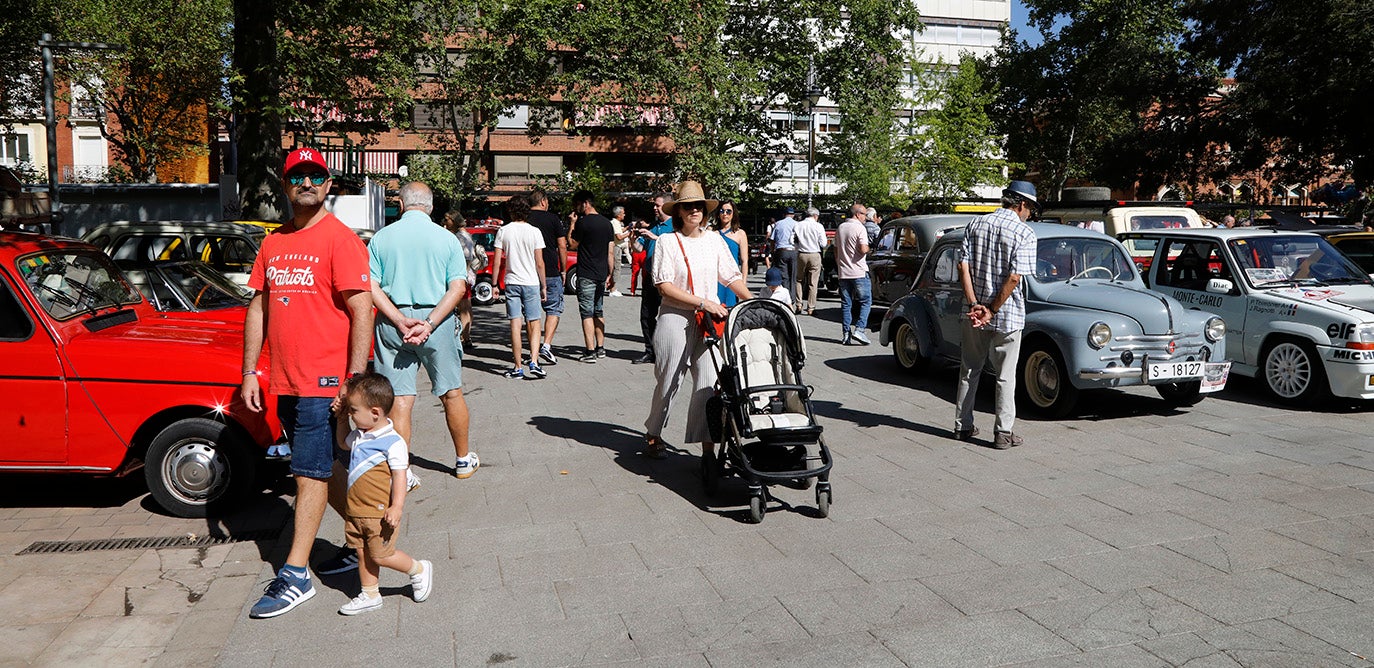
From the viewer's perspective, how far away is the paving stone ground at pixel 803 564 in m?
4.12

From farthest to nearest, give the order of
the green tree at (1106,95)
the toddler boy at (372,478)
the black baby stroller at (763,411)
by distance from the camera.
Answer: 1. the green tree at (1106,95)
2. the black baby stroller at (763,411)
3. the toddler boy at (372,478)

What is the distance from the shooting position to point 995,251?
25.0ft

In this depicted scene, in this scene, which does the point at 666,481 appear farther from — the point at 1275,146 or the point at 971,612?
the point at 1275,146

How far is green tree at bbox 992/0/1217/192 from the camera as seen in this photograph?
115 ft

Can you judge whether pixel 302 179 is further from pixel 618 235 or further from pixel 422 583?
pixel 618 235

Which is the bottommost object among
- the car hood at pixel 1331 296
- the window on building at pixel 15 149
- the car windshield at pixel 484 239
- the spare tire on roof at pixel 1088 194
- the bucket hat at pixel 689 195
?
the car hood at pixel 1331 296

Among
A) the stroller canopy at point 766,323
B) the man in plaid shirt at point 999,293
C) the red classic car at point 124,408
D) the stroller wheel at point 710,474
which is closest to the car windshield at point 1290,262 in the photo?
the man in plaid shirt at point 999,293

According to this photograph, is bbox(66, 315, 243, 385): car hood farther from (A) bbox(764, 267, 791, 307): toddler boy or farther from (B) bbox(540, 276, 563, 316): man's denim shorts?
(B) bbox(540, 276, 563, 316): man's denim shorts

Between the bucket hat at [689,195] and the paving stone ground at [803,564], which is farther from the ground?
the bucket hat at [689,195]

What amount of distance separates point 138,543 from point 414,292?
204 centimetres

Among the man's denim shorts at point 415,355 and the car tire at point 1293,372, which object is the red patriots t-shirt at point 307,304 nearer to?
the man's denim shorts at point 415,355

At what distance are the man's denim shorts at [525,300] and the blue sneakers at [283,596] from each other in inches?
260

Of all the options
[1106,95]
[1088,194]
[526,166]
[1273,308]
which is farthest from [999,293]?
[526,166]

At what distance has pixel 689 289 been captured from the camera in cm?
674
